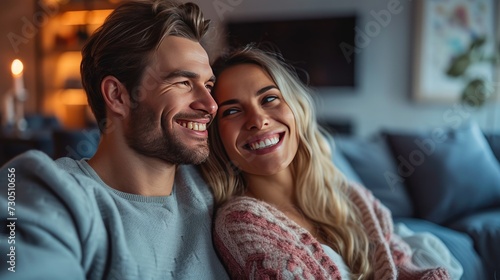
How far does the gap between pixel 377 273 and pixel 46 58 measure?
21.3ft

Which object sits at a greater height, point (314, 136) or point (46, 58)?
point (314, 136)

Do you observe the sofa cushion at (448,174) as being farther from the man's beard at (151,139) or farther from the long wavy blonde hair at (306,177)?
the man's beard at (151,139)

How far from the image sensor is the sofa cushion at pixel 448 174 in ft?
7.08

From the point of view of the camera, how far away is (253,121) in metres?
1.20

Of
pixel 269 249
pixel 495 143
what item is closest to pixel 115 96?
pixel 269 249

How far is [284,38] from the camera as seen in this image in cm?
557

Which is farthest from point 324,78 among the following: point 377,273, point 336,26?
point 377,273

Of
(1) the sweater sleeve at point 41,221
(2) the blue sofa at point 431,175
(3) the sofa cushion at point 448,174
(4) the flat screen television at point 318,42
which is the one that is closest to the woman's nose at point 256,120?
(1) the sweater sleeve at point 41,221

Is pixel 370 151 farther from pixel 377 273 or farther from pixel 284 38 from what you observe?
pixel 284 38

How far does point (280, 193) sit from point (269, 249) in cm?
32

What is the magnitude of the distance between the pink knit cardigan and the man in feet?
0.17

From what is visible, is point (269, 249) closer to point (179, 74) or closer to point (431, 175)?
point (179, 74)

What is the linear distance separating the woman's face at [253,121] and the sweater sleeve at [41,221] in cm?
50

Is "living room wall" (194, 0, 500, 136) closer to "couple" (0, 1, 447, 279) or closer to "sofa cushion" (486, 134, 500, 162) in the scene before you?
"sofa cushion" (486, 134, 500, 162)
